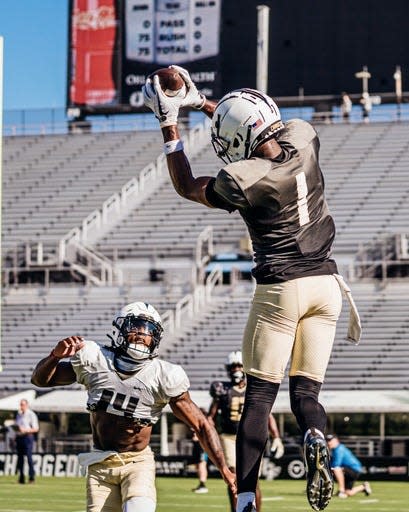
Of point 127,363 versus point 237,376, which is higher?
point 127,363

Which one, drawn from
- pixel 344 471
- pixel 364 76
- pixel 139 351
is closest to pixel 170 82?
pixel 139 351

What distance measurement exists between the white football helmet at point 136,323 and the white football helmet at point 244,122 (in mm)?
1239

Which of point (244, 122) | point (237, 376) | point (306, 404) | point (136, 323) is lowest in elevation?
point (237, 376)

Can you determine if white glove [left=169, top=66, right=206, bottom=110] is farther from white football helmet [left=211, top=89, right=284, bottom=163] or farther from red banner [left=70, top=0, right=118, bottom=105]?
red banner [left=70, top=0, right=118, bottom=105]

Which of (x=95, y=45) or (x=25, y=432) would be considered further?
(x=95, y=45)

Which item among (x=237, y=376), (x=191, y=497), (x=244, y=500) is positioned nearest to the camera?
(x=244, y=500)

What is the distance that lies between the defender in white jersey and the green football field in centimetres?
755

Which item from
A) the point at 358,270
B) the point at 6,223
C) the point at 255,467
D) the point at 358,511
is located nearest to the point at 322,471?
the point at 255,467

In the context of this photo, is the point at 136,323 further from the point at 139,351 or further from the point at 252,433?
the point at 252,433

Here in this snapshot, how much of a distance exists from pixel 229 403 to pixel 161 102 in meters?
9.07

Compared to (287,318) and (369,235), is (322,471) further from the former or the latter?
(369,235)

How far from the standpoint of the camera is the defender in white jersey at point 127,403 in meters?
7.28

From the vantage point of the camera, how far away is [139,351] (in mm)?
7281

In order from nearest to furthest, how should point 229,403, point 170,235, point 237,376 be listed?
point 237,376
point 229,403
point 170,235
